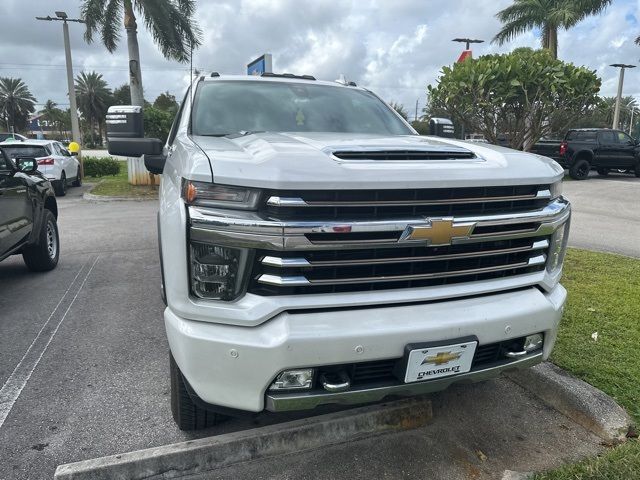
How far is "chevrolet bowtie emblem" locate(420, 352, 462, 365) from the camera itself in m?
2.20

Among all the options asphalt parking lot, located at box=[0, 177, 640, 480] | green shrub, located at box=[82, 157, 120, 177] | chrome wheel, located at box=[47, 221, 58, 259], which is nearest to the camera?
asphalt parking lot, located at box=[0, 177, 640, 480]

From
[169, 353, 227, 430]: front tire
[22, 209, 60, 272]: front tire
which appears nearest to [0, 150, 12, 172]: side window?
[22, 209, 60, 272]: front tire

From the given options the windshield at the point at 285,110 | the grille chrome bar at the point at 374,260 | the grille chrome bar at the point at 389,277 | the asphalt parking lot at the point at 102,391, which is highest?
the windshield at the point at 285,110

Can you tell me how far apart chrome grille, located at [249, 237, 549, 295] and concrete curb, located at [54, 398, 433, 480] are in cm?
91

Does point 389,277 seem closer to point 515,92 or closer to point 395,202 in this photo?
point 395,202

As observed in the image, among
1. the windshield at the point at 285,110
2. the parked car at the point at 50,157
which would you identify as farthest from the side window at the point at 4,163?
the parked car at the point at 50,157

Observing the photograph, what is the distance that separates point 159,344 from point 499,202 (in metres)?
2.81

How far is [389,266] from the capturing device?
2.24 metres

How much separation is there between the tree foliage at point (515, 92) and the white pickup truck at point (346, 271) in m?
9.33

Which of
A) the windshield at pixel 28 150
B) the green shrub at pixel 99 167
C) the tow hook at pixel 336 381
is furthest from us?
the green shrub at pixel 99 167

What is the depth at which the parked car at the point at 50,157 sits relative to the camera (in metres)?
13.3

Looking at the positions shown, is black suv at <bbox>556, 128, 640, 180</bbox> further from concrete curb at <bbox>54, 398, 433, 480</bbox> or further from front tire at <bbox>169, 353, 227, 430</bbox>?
front tire at <bbox>169, 353, 227, 430</bbox>

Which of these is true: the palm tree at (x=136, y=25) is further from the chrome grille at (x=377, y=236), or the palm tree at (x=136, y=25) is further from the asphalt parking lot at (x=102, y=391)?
the chrome grille at (x=377, y=236)

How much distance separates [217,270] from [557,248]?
70.0 inches
